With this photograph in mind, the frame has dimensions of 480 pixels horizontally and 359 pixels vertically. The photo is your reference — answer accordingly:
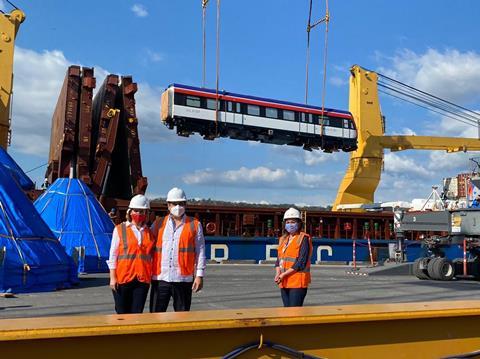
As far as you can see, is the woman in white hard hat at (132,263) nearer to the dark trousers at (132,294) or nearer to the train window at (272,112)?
the dark trousers at (132,294)

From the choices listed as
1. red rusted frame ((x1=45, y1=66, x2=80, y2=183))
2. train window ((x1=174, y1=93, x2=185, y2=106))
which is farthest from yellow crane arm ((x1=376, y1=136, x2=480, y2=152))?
red rusted frame ((x1=45, y1=66, x2=80, y2=183))

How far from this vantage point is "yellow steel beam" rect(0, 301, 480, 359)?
2.93 m

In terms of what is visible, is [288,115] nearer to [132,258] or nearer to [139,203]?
[139,203]

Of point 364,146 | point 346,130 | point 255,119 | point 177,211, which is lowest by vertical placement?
point 177,211

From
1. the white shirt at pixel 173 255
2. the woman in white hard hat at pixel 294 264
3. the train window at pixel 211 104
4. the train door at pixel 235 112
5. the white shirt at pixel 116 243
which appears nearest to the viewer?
the white shirt at pixel 173 255

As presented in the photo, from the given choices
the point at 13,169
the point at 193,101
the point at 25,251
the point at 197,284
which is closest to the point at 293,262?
the point at 197,284

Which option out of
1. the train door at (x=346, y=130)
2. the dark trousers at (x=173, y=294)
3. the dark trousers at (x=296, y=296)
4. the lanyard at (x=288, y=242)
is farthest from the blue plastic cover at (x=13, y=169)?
the train door at (x=346, y=130)

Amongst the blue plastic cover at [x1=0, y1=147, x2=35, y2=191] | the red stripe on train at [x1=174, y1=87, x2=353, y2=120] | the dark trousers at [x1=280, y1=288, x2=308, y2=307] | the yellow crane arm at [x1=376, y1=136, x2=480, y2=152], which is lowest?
the dark trousers at [x1=280, y1=288, x2=308, y2=307]

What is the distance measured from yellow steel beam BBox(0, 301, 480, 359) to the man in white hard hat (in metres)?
1.67

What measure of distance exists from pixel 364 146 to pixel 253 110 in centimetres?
630

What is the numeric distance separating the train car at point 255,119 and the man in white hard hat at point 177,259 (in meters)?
18.7

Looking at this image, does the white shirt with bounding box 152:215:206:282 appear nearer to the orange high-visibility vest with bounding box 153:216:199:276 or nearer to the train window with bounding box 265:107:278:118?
the orange high-visibility vest with bounding box 153:216:199:276

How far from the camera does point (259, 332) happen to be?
3.41 metres

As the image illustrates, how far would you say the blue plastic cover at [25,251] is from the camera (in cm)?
1074
